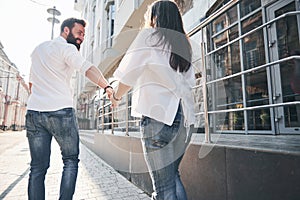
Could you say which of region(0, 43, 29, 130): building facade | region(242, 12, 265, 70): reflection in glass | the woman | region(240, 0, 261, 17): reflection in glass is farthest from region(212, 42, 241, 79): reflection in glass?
region(0, 43, 29, 130): building facade

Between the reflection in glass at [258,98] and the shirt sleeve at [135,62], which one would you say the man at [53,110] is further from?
the reflection in glass at [258,98]

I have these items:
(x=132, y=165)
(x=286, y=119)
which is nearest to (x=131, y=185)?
(x=132, y=165)

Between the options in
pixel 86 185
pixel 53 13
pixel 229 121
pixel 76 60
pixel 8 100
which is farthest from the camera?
pixel 8 100

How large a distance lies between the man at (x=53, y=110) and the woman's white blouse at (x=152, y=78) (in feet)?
1.63

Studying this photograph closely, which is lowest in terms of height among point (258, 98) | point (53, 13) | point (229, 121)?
point (229, 121)

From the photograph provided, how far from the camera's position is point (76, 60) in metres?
1.49

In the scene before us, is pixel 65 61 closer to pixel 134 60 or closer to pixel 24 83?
pixel 24 83

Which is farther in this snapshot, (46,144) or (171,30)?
(46,144)

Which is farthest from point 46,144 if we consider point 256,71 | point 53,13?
point 53,13

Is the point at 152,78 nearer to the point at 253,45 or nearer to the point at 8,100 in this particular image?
the point at 253,45

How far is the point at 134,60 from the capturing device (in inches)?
39.0

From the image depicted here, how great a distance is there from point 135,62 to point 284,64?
136 inches

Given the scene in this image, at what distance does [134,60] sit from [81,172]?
3102 mm

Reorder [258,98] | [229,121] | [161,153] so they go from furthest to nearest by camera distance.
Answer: [229,121], [258,98], [161,153]
